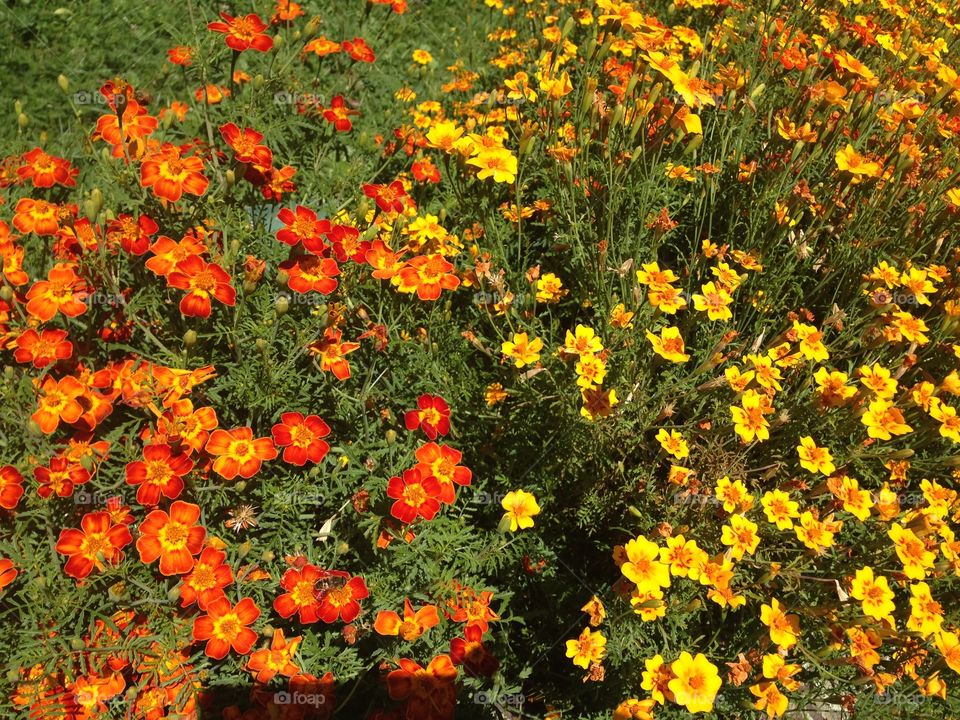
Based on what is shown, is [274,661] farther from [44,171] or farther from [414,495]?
[44,171]

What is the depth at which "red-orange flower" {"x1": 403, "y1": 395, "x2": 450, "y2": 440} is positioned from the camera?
2297 mm

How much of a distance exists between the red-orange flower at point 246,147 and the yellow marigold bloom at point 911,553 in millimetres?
2383

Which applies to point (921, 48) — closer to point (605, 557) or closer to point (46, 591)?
point (605, 557)

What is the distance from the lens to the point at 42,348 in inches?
89.5

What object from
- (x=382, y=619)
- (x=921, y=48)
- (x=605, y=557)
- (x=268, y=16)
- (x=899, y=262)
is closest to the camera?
(x=382, y=619)

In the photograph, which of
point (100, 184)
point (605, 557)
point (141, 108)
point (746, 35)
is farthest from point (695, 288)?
point (100, 184)

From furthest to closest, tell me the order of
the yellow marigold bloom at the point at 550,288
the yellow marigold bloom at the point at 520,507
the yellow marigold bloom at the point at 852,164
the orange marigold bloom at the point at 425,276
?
the yellow marigold bloom at the point at 550,288 < the yellow marigold bloom at the point at 852,164 < the orange marigold bloom at the point at 425,276 < the yellow marigold bloom at the point at 520,507

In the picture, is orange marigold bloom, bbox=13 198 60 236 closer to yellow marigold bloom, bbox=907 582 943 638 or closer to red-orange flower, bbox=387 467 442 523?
red-orange flower, bbox=387 467 442 523

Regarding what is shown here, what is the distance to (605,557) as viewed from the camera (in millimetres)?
2693

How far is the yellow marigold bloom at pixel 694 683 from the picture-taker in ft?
6.16

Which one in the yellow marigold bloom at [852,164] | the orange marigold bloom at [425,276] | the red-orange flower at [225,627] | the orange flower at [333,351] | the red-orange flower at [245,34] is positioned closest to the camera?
the red-orange flower at [225,627]

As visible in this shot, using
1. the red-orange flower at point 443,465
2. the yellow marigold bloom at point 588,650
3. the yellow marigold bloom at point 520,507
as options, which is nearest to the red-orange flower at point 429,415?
the red-orange flower at point 443,465

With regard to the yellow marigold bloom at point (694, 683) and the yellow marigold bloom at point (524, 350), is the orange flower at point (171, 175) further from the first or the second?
the yellow marigold bloom at point (694, 683)

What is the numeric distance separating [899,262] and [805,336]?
932mm
